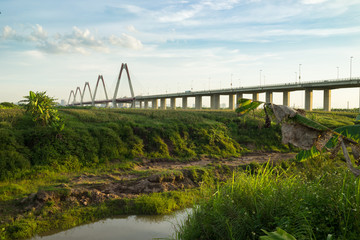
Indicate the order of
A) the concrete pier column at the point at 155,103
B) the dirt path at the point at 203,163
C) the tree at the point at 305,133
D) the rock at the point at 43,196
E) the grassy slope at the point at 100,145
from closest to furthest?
1. the tree at the point at 305,133
2. the rock at the point at 43,196
3. the grassy slope at the point at 100,145
4. the dirt path at the point at 203,163
5. the concrete pier column at the point at 155,103

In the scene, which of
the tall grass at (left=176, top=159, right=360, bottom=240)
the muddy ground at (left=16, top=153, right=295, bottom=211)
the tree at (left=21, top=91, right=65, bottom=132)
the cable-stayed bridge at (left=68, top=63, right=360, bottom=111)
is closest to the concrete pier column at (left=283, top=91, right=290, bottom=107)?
the cable-stayed bridge at (left=68, top=63, right=360, bottom=111)

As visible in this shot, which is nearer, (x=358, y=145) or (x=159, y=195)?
(x=358, y=145)

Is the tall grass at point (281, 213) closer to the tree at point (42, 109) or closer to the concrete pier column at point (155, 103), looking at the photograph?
the tree at point (42, 109)

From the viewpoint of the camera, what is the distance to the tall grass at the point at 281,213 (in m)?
5.35

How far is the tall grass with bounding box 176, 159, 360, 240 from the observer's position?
5.35m

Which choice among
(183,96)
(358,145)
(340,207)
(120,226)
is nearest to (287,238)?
(340,207)

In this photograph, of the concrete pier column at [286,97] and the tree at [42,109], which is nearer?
the tree at [42,109]

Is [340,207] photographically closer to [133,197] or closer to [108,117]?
[133,197]

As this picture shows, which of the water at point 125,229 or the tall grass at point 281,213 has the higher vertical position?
the tall grass at point 281,213

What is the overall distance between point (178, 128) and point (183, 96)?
46.5 meters

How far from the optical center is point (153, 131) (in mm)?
19172

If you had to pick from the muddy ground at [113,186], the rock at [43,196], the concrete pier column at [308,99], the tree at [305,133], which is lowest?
the muddy ground at [113,186]

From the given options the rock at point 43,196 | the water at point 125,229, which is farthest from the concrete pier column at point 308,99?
the rock at point 43,196

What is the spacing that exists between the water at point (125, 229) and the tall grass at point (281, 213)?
5.23 feet
